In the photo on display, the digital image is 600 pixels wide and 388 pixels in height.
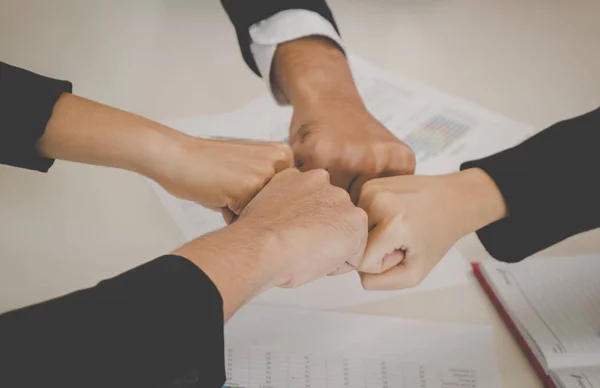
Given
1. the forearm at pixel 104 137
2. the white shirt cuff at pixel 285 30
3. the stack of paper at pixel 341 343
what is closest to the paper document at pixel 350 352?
the stack of paper at pixel 341 343

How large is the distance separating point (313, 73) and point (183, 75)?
329 millimetres

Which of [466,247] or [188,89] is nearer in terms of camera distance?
[466,247]

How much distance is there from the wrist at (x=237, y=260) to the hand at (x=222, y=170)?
0.13 meters

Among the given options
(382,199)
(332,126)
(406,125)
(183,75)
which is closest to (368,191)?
(382,199)

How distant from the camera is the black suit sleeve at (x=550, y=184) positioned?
63 centimetres

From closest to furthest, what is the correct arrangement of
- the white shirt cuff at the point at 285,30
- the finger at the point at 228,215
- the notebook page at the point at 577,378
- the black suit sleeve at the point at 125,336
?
the black suit sleeve at the point at 125,336
the notebook page at the point at 577,378
the finger at the point at 228,215
the white shirt cuff at the point at 285,30

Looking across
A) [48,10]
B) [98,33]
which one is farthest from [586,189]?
[48,10]

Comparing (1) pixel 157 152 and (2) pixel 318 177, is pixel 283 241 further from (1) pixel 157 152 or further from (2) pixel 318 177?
(1) pixel 157 152

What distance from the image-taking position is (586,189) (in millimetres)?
626

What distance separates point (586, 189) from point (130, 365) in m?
0.52

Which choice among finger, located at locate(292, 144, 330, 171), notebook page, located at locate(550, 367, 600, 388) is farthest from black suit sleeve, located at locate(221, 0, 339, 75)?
notebook page, located at locate(550, 367, 600, 388)

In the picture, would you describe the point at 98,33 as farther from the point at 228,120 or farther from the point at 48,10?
the point at 228,120

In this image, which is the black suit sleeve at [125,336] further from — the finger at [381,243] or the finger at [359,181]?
the finger at [359,181]

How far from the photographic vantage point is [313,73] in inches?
31.8
